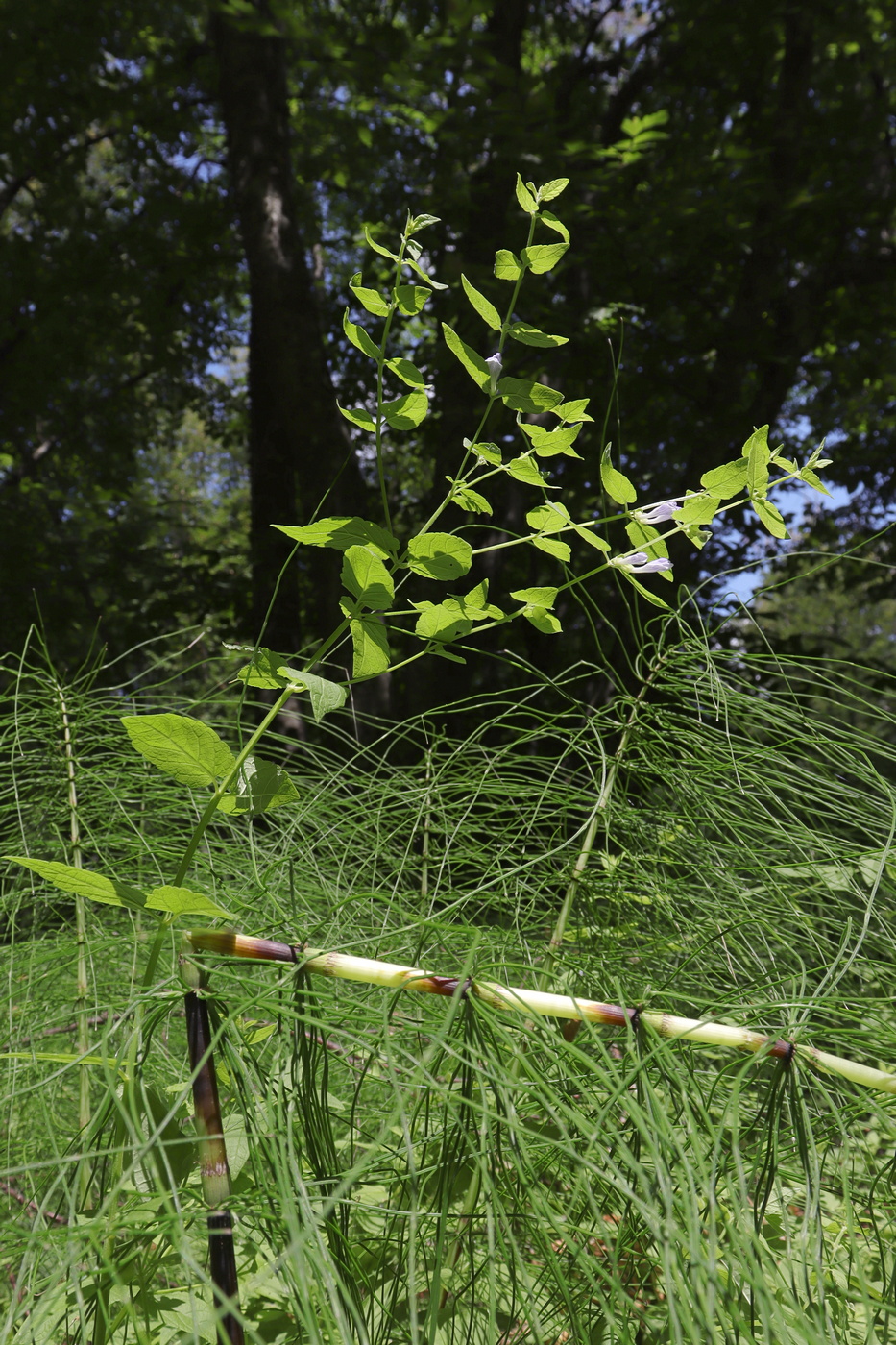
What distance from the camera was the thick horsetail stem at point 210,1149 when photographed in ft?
1.40

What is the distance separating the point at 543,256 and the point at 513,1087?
0.53 metres

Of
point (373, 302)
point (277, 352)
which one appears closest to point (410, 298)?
point (373, 302)

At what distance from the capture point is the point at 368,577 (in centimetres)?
50

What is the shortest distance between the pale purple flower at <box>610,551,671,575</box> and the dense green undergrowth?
0.51 feet

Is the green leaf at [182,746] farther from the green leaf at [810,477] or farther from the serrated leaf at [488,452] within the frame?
the green leaf at [810,477]

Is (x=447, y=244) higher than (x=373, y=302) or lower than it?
higher

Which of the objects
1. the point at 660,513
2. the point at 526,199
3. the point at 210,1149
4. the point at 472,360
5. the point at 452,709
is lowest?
the point at 210,1149

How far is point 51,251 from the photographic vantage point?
5836 mm

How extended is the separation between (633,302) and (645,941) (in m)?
4.47

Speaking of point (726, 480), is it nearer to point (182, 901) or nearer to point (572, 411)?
point (572, 411)

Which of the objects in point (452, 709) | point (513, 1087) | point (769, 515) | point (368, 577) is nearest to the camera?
point (513, 1087)

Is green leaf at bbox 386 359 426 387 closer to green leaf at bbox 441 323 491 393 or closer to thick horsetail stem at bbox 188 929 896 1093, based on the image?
green leaf at bbox 441 323 491 393

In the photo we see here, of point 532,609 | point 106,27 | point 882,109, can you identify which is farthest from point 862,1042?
point 106,27

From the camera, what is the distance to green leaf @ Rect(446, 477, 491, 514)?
0.57 metres
